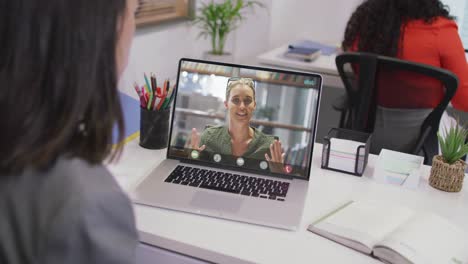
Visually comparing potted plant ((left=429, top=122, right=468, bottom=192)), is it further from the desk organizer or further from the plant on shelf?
the plant on shelf

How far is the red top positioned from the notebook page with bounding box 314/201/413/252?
930 millimetres

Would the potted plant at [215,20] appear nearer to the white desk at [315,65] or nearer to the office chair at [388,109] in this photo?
the white desk at [315,65]

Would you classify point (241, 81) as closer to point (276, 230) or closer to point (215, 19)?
point (276, 230)

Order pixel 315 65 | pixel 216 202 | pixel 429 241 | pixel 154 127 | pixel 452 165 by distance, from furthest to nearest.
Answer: pixel 315 65 < pixel 154 127 < pixel 452 165 < pixel 216 202 < pixel 429 241

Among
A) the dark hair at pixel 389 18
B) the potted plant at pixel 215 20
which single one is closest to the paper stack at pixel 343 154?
the dark hair at pixel 389 18

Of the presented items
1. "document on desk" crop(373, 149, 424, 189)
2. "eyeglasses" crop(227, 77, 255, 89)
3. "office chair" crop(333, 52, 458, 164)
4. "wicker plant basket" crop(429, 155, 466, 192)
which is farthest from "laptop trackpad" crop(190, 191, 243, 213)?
"office chair" crop(333, 52, 458, 164)

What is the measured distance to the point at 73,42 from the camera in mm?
528

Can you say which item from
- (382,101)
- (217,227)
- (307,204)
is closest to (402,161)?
(307,204)

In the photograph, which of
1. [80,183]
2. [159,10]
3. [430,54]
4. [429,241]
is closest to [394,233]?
[429,241]

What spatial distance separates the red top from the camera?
1.90 metres

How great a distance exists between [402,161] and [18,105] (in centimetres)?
98

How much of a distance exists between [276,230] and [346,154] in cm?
37

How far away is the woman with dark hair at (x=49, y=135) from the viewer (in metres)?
0.51

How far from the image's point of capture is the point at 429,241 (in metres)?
0.92
